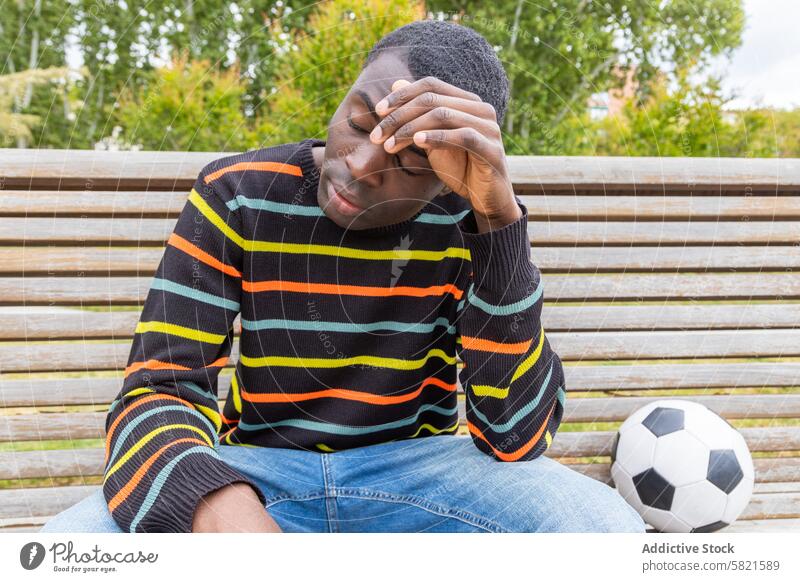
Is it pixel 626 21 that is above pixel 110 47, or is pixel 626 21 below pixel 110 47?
above

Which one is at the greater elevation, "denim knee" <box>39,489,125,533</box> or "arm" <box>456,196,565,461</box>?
"arm" <box>456,196,565,461</box>

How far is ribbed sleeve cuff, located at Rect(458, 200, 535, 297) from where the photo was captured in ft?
2.92

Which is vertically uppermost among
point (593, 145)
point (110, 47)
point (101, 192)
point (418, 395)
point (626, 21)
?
point (626, 21)

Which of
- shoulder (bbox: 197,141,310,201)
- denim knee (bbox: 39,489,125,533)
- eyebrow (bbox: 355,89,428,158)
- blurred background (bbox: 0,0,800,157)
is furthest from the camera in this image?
blurred background (bbox: 0,0,800,157)

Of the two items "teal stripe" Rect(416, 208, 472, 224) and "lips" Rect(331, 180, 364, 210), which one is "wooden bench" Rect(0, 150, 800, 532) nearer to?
"teal stripe" Rect(416, 208, 472, 224)

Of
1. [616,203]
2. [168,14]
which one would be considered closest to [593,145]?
[616,203]

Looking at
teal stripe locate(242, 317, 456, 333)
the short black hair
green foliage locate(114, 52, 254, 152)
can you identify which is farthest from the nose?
green foliage locate(114, 52, 254, 152)

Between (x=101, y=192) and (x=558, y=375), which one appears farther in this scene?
(x=101, y=192)

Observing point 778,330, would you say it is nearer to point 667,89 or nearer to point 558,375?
point 667,89

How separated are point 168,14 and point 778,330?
4.85ft

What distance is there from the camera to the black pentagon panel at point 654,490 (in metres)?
1.31

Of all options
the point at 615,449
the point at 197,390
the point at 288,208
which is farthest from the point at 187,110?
the point at 615,449

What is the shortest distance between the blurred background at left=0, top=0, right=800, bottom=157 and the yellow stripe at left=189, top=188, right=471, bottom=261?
0.28 meters

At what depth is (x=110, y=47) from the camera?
1.15 metres
